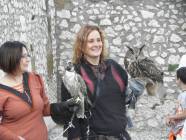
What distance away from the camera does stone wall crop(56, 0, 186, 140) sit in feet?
24.2

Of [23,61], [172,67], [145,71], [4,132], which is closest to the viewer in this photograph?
[4,132]

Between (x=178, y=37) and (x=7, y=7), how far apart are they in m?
3.31

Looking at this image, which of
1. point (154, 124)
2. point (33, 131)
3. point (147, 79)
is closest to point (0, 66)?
point (33, 131)

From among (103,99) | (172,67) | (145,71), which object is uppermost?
(145,71)

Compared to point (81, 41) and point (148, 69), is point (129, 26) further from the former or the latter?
point (81, 41)

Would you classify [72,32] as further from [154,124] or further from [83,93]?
[83,93]

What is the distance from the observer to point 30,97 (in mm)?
2621

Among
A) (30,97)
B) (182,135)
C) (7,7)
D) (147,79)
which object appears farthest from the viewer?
(7,7)

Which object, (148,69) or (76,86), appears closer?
(76,86)

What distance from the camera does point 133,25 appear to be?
7426 millimetres

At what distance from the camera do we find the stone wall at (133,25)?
7391mm

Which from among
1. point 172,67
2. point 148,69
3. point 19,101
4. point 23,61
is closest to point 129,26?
point 172,67

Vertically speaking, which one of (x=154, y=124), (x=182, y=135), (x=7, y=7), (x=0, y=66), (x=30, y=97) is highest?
(x=7, y=7)

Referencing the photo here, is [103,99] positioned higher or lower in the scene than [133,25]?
lower
